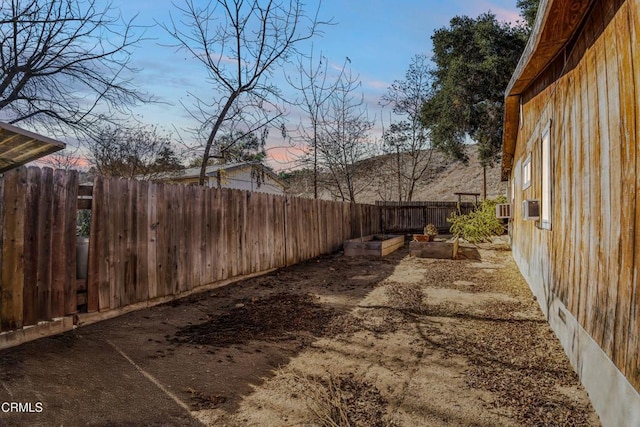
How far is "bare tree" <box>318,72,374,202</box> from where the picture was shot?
13.1 metres

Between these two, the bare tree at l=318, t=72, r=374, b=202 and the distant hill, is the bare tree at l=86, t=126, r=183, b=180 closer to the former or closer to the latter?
the bare tree at l=318, t=72, r=374, b=202

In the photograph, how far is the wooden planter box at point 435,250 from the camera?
914 cm

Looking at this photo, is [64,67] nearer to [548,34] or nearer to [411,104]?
[548,34]

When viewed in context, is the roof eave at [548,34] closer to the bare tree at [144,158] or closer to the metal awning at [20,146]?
the metal awning at [20,146]

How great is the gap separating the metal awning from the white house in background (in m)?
11.6

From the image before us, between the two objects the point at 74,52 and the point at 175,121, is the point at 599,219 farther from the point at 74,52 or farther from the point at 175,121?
the point at 175,121

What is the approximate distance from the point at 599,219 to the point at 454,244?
6810mm

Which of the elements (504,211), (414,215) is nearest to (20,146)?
(504,211)

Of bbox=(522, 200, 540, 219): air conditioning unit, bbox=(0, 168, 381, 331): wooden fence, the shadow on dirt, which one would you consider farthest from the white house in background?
bbox=(522, 200, 540, 219): air conditioning unit

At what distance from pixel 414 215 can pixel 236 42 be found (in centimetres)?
1182

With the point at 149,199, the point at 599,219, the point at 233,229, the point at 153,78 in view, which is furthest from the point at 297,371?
the point at 153,78

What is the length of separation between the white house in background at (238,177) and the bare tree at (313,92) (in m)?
3.96

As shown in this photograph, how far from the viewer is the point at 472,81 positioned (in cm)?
1838

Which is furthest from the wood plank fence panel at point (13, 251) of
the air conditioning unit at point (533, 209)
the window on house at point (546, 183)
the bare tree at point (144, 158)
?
the bare tree at point (144, 158)
